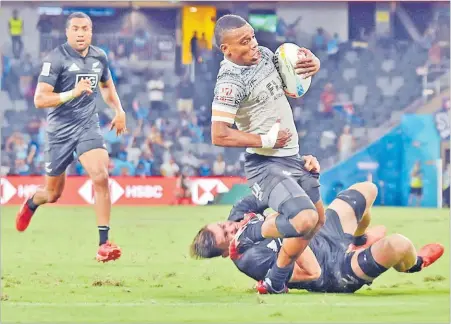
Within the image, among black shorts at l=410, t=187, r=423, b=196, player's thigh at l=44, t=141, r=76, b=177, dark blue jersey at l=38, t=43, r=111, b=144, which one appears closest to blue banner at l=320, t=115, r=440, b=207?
black shorts at l=410, t=187, r=423, b=196

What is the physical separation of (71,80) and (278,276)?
430cm

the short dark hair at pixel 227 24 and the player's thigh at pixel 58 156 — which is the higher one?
the short dark hair at pixel 227 24

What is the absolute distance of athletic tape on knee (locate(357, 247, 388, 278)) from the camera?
27.1 ft

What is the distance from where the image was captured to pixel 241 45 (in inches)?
336

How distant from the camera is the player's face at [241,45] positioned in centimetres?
855

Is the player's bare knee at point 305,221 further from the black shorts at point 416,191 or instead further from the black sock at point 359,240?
the black shorts at point 416,191

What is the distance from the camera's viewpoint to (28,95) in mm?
28344

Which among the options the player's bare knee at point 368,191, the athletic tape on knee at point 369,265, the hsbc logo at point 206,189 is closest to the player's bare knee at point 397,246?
the athletic tape on knee at point 369,265

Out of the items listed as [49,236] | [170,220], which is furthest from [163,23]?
[49,236]

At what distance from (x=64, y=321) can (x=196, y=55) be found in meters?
22.1

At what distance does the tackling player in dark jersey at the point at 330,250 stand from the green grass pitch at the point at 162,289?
0.62 feet

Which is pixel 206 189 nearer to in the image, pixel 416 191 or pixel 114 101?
pixel 416 191

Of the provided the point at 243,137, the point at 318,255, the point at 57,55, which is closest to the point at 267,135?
the point at 243,137

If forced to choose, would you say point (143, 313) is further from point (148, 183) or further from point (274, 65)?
point (148, 183)
